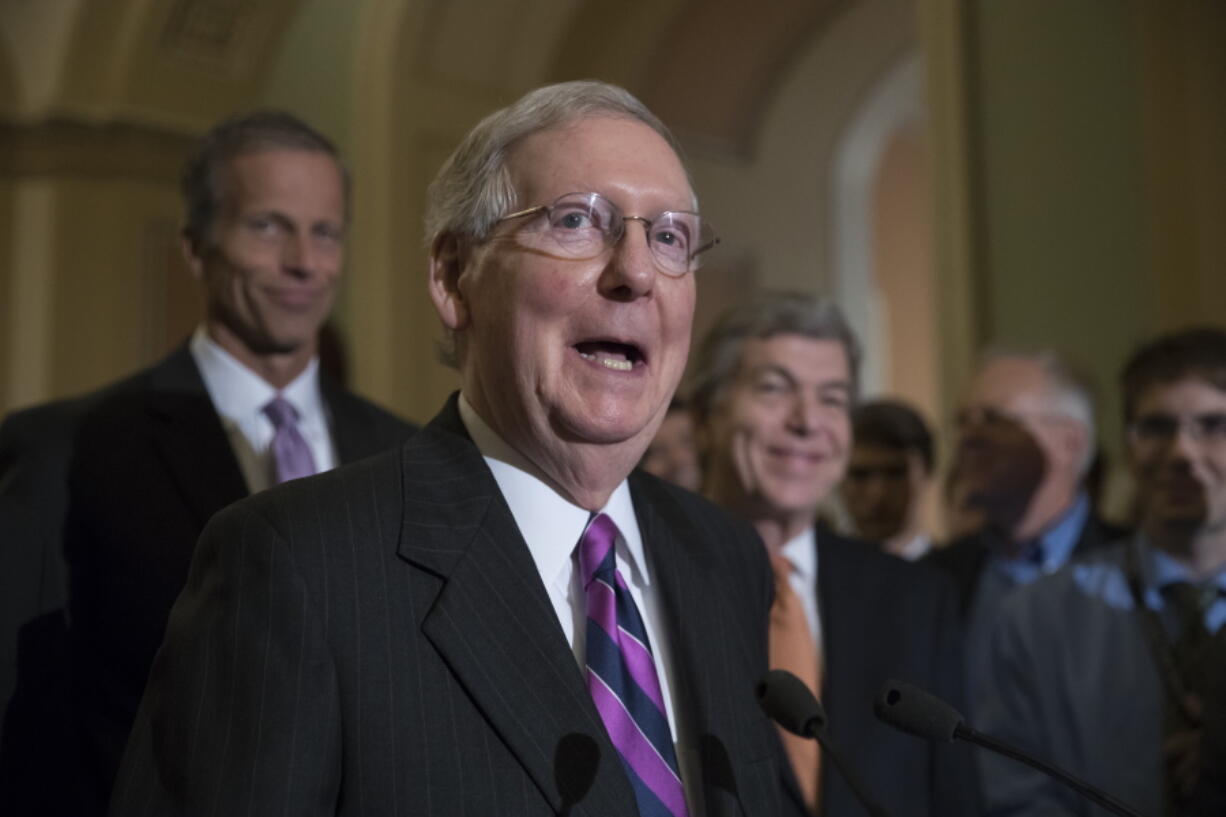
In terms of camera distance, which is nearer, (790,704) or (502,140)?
(790,704)

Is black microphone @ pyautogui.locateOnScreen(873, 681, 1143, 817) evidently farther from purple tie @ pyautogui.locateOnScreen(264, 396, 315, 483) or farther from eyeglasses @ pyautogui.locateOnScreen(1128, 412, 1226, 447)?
eyeglasses @ pyautogui.locateOnScreen(1128, 412, 1226, 447)

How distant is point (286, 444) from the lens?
7.23 feet

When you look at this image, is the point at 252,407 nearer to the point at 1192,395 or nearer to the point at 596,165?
the point at 596,165

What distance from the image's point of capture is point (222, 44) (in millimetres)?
7770

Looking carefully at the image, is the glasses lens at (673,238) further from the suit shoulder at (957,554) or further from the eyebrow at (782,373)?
the suit shoulder at (957,554)

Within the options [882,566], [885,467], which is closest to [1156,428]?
[882,566]

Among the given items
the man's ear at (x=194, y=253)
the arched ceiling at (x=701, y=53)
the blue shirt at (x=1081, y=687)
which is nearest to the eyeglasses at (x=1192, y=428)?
the blue shirt at (x=1081, y=687)

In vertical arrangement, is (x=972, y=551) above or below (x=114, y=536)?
below

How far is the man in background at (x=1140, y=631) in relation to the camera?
2467 millimetres

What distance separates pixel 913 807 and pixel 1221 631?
0.58m

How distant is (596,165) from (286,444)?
0.93 m

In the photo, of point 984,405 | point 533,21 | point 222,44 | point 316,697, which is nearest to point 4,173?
point 222,44

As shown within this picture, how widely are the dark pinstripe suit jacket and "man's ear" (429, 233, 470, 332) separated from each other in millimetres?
178

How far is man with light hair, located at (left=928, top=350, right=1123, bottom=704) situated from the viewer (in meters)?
3.46
